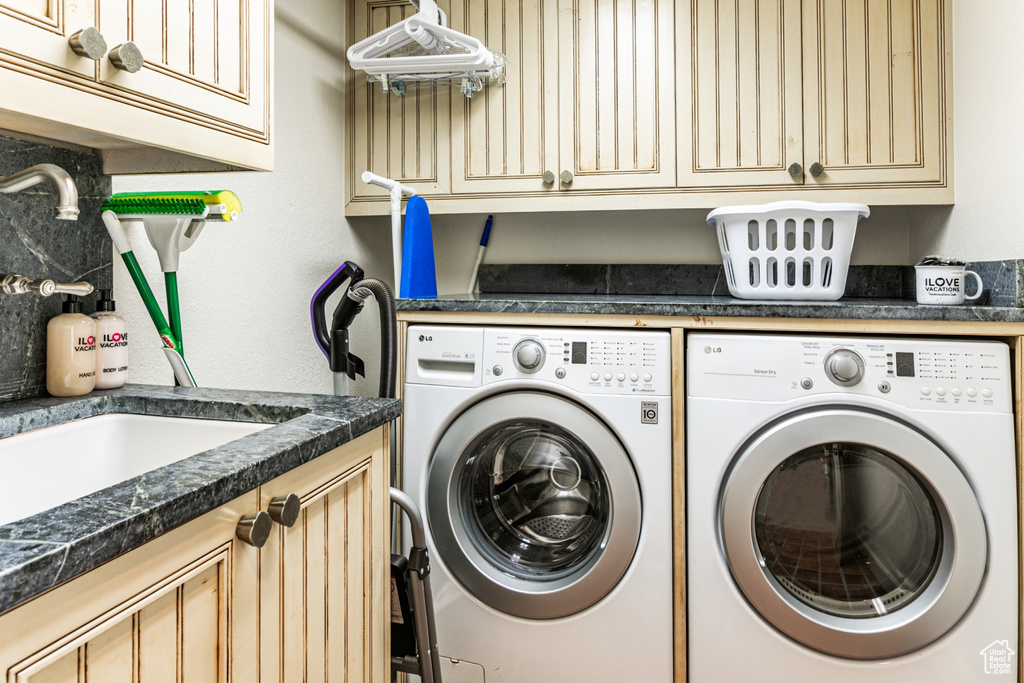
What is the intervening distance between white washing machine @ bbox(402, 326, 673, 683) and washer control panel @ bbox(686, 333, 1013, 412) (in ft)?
0.42

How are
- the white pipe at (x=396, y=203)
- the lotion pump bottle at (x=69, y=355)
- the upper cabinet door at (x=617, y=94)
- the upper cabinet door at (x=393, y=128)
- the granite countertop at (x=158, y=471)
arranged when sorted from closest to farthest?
the granite countertop at (x=158, y=471)
the lotion pump bottle at (x=69, y=355)
the white pipe at (x=396, y=203)
the upper cabinet door at (x=617, y=94)
the upper cabinet door at (x=393, y=128)

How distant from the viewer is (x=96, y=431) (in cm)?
99

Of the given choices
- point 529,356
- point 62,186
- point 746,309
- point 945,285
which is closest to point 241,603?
point 62,186

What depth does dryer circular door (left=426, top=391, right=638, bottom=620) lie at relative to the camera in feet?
4.76

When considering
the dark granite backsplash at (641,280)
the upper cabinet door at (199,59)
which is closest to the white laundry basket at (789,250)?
the dark granite backsplash at (641,280)

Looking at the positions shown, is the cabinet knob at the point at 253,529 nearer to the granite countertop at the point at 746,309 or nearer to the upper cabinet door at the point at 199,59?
the upper cabinet door at the point at 199,59

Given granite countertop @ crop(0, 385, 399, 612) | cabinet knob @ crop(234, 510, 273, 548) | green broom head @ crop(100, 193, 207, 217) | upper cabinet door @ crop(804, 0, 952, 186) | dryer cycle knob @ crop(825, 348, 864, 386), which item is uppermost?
upper cabinet door @ crop(804, 0, 952, 186)

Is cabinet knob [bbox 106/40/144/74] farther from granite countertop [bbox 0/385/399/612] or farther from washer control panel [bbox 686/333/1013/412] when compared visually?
washer control panel [bbox 686/333/1013/412]

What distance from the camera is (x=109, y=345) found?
109 centimetres

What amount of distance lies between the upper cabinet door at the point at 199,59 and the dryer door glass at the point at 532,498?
0.91 meters

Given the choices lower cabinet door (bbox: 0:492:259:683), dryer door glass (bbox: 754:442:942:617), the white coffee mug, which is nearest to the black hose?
lower cabinet door (bbox: 0:492:259:683)

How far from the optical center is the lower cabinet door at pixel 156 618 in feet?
1.55

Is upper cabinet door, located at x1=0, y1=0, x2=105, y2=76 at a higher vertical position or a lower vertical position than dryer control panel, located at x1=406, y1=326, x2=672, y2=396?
higher

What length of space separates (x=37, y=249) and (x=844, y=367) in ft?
5.23
